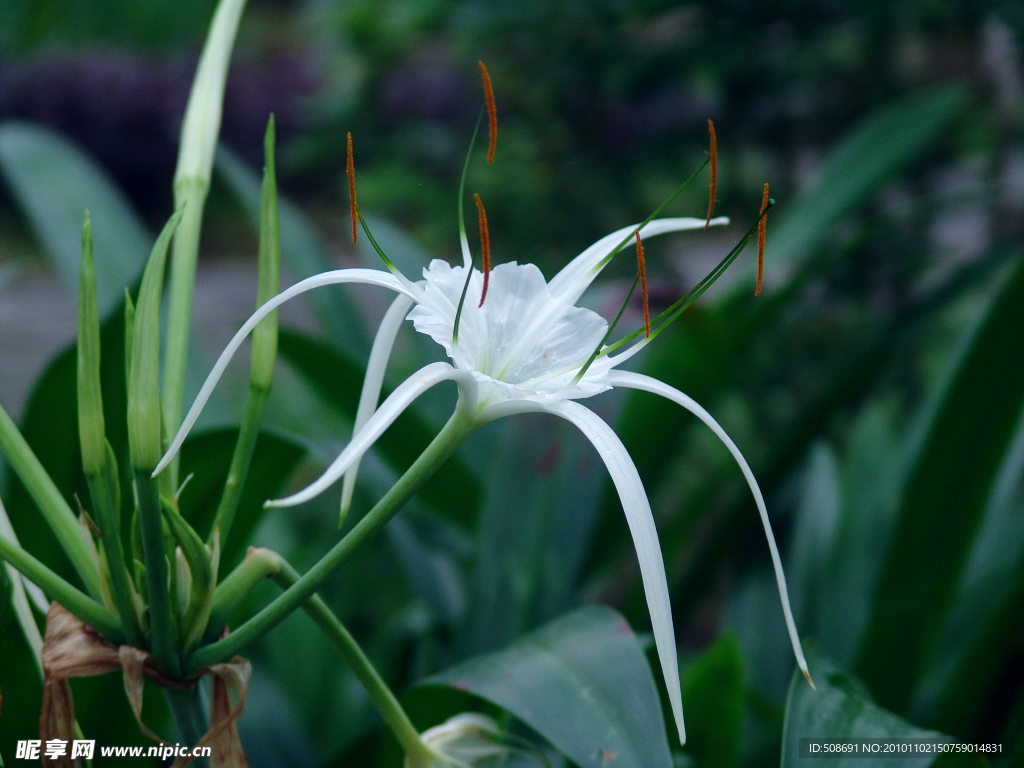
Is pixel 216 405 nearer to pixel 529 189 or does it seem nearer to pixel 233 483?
pixel 233 483

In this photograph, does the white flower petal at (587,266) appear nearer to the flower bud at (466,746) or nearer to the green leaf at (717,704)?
the flower bud at (466,746)

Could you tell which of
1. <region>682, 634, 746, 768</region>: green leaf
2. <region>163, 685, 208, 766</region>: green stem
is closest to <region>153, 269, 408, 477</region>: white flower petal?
<region>163, 685, 208, 766</region>: green stem

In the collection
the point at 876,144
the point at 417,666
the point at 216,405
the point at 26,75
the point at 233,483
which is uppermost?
the point at 26,75

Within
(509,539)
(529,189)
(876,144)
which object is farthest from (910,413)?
(509,539)

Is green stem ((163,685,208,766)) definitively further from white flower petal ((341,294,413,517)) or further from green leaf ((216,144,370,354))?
green leaf ((216,144,370,354))

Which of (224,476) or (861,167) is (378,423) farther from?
(861,167)

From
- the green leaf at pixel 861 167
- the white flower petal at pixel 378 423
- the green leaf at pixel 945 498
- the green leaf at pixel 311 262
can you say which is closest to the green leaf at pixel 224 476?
the white flower petal at pixel 378 423
